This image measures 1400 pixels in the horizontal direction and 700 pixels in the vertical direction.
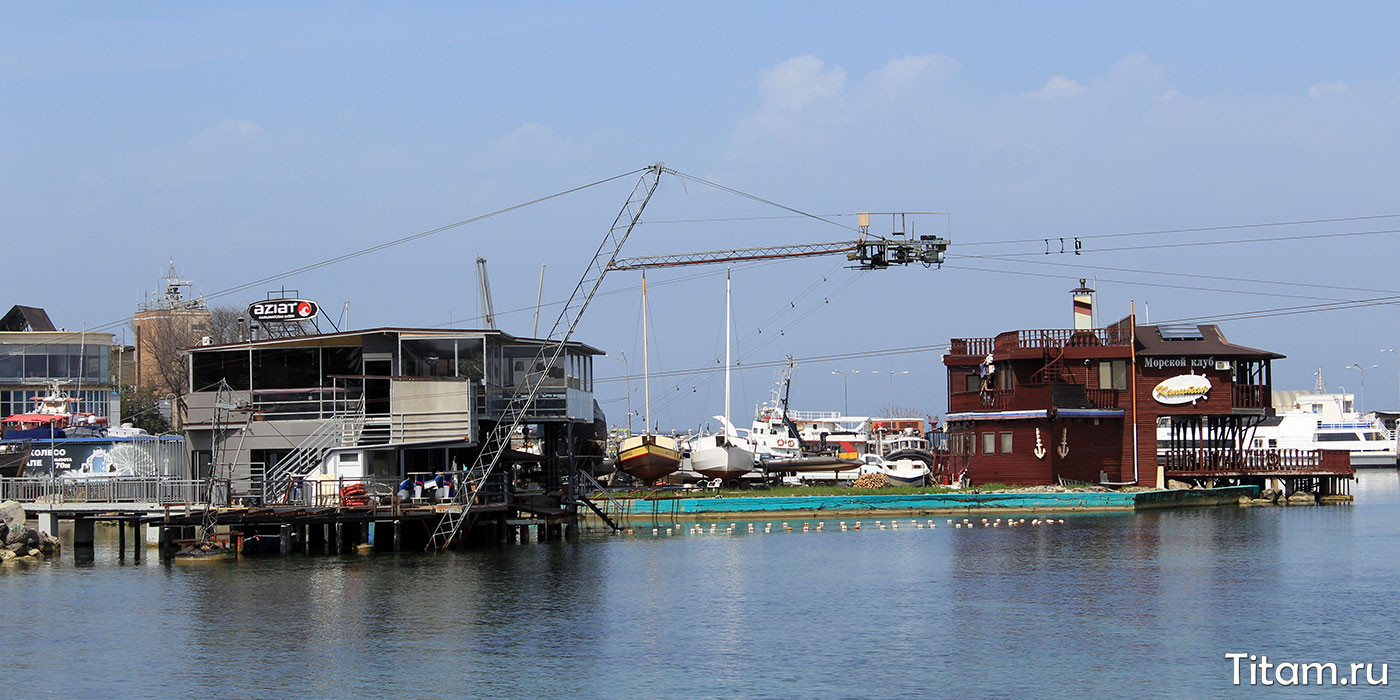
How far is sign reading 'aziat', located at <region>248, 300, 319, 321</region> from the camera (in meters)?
52.4

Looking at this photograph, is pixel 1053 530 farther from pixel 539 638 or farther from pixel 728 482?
pixel 539 638

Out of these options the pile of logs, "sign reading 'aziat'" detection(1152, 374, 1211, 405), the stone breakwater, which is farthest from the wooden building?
the stone breakwater

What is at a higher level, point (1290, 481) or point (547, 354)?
point (547, 354)

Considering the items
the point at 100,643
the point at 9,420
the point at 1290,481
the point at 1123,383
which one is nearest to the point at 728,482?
the point at 1123,383

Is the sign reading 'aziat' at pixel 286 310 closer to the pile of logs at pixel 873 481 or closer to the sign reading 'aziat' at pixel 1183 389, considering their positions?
the pile of logs at pixel 873 481

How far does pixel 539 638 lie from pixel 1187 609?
1659cm

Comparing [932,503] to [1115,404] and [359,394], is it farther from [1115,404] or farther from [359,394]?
[359,394]

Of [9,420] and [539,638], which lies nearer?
[539,638]

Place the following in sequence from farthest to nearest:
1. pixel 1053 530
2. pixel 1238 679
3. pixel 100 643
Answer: pixel 1053 530, pixel 100 643, pixel 1238 679

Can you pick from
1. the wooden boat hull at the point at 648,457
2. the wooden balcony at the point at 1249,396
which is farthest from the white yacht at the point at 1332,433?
the wooden boat hull at the point at 648,457

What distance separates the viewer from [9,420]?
6731 centimetres

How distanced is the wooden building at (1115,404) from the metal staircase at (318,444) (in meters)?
35.8

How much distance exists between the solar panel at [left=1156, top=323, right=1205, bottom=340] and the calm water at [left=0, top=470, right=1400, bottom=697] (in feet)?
68.5

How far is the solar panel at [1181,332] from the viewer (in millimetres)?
71500
